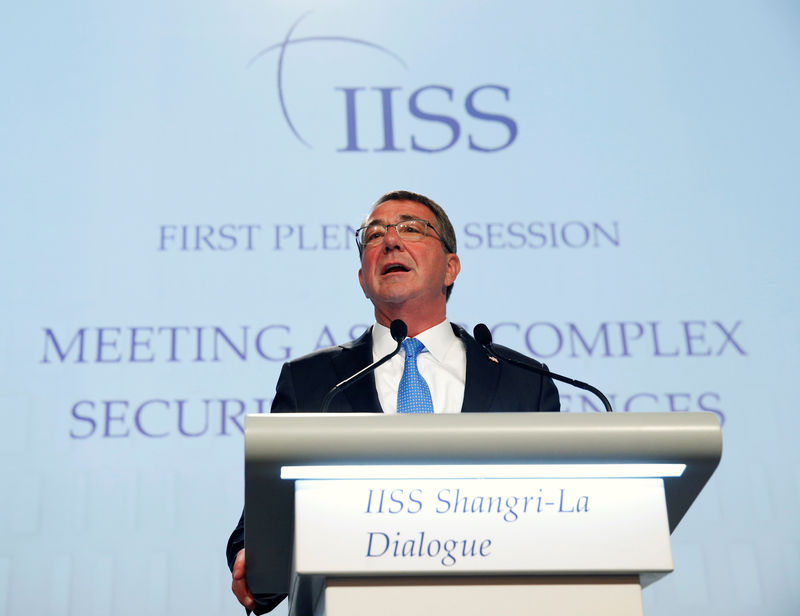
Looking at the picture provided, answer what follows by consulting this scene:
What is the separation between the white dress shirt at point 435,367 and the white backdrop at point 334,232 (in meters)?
0.72

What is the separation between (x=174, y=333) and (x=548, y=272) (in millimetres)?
1111

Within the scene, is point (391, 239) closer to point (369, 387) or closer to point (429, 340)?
point (429, 340)

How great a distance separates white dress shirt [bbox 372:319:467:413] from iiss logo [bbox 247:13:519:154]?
3.69 ft

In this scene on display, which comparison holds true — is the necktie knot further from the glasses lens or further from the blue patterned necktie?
the glasses lens

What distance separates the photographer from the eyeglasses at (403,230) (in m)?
2.24

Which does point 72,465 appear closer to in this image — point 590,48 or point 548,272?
point 548,272

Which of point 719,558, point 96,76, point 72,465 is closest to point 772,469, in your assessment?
point 719,558

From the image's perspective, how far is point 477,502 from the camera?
115 cm

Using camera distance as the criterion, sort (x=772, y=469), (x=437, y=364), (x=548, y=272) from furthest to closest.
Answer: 1. (x=548, y=272)
2. (x=772, y=469)
3. (x=437, y=364)

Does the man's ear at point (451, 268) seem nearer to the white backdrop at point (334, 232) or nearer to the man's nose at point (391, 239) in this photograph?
the man's nose at point (391, 239)

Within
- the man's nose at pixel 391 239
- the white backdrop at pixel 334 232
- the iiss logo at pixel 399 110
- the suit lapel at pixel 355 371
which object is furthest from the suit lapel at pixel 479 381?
the iiss logo at pixel 399 110

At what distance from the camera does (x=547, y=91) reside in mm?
3305

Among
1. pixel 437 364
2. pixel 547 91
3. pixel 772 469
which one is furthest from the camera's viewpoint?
pixel 547 91

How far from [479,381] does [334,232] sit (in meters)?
1.16
